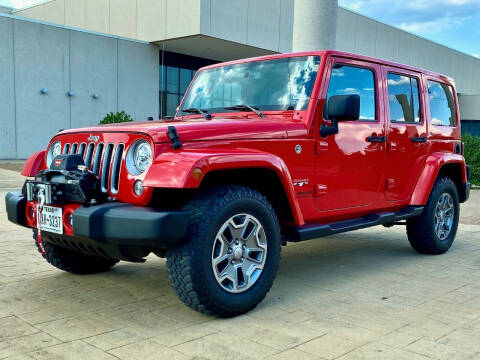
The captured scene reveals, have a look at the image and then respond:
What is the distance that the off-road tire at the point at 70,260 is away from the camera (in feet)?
14.5

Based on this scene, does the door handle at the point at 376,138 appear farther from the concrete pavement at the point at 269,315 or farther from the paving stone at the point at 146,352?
the paving stone at the point at 146,352

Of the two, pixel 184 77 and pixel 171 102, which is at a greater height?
pixel 184 77

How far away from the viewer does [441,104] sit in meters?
5.99

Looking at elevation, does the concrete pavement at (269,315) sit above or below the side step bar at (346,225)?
below

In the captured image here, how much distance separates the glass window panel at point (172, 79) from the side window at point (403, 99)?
23.5 metres

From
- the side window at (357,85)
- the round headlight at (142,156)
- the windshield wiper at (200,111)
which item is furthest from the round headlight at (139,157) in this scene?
the side window at (357,85)

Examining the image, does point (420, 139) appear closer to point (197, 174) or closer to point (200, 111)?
Answer: point (200, 111)

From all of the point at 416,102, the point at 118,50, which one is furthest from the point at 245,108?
the point at 118,50

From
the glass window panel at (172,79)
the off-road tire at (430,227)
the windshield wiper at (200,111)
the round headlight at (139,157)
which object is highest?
the glass window panel at (172,79)

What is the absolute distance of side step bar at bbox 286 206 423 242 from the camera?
13.3 feet

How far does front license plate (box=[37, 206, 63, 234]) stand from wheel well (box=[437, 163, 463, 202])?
14.3 feet

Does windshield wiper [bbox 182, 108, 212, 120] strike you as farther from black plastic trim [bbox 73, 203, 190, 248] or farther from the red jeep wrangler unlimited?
black plastic trim [bbox 73, 203, 190, 248]

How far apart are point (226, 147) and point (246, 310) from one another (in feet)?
3.77

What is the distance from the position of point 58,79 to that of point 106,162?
20.5m
